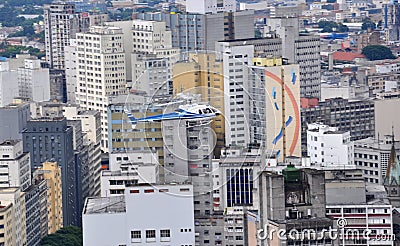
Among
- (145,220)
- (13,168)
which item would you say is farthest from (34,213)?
(145,220)

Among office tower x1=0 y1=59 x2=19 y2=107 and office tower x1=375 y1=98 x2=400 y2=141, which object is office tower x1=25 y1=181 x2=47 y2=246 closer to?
office tower x1=375 y1=98 x2=400 y2=141

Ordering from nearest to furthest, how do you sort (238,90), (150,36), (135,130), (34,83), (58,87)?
(135,130)
(238,90)
(150,36)
(34,83)
(58,87)

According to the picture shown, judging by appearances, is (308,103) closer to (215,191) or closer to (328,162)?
(328,162)

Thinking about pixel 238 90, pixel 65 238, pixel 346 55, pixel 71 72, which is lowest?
pixel 65 238

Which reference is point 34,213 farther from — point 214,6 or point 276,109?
point 214,6

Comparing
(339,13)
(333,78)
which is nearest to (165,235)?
(333,78)

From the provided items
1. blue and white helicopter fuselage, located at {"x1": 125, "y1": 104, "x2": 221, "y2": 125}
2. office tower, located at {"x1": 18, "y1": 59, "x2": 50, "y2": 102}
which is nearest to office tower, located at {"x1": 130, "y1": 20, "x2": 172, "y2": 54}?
office tower, located at {"x1": 18, "y1": 59, "x2": 50, "y2": 102}

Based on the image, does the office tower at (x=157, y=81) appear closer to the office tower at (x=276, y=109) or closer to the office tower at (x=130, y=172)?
the office tower at (x=130, y=172)
